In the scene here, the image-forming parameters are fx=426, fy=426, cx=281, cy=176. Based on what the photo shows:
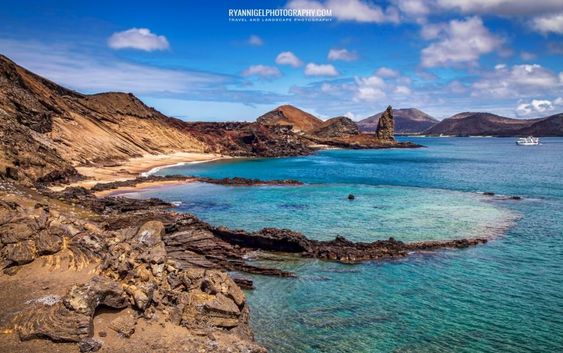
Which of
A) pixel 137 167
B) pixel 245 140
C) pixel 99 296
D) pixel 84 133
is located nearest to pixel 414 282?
pixel 99 296

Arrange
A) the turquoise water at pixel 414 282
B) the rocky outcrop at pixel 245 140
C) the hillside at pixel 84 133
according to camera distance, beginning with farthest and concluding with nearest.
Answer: the rocky outcrop at pixel 245 140
the hillside at pixel 84 133
the turquoise water at pixel 414 282

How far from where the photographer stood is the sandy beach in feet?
221

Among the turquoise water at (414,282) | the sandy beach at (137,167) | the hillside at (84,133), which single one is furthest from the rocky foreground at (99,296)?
the sandy beach at (137,167)

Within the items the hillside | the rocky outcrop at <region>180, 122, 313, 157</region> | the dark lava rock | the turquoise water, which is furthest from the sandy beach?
the dark lava rock

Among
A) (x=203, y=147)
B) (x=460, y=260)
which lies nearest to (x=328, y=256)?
(x=460, y=260)

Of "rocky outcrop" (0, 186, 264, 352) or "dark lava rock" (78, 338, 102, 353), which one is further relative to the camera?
"rocky outcrop" (0, 186, 264, 352)

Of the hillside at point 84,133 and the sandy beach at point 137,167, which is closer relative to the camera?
the hillside at point 84,133

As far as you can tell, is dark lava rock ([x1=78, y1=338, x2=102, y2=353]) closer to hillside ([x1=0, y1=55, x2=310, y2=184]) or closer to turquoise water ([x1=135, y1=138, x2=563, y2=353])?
turquoise water ([x1=135, y1=138, x2=563, y2=353])

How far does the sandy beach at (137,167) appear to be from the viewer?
6731 centimetres

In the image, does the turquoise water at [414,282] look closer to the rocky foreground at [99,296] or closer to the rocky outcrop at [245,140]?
the rocky foreground at [99,296]

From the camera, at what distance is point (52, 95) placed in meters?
92.7

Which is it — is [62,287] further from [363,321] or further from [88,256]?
[363,321]

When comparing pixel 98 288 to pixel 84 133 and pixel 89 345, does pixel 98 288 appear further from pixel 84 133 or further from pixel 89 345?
pixel 84 133

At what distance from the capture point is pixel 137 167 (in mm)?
90125
